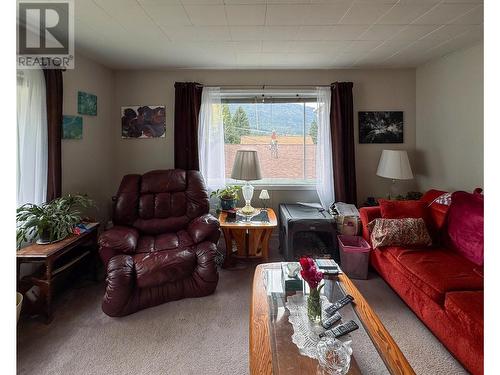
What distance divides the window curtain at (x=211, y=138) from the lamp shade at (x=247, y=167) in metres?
0.57

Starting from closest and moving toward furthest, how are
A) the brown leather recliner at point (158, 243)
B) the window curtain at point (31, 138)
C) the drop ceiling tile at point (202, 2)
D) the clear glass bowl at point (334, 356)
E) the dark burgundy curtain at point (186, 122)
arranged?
the clear glass bowl at point (334, 356)
the drop ceiling tile at point (202, 2)
the brown leather recliner at point (158, 243)
the window curtain at point (31, 138)
the dark burgundy curtain at point (186, 122)

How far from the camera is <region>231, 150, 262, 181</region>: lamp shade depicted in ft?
9.66

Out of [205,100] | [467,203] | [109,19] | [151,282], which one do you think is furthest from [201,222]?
[467,203]

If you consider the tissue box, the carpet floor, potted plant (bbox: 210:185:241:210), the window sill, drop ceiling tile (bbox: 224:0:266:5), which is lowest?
the carpet floor

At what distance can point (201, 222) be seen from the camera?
2.65 meters

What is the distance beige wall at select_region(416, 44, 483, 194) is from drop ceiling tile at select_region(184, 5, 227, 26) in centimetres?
250

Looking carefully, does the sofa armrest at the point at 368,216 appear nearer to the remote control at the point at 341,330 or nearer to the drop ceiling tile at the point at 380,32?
the remote control at the point at 341,330

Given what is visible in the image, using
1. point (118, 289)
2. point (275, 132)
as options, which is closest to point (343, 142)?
point (275, 132)

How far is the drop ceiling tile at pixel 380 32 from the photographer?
2291 mm

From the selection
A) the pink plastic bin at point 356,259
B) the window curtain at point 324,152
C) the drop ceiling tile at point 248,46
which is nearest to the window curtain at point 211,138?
the drop ceiling tile at point 248,46

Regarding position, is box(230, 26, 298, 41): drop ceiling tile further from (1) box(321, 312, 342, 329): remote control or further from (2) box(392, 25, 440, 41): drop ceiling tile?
(1) box(321, 312, 342, 329): remote control

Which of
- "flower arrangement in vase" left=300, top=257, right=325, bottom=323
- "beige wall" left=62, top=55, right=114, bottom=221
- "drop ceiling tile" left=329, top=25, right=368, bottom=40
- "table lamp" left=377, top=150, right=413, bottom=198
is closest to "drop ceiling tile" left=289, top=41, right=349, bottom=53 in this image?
"drop ceiling tile" left=329, top=25, right=368, bottom=40

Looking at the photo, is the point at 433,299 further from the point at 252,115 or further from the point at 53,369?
the point at 252,115

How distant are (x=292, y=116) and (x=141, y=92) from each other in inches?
81.9
